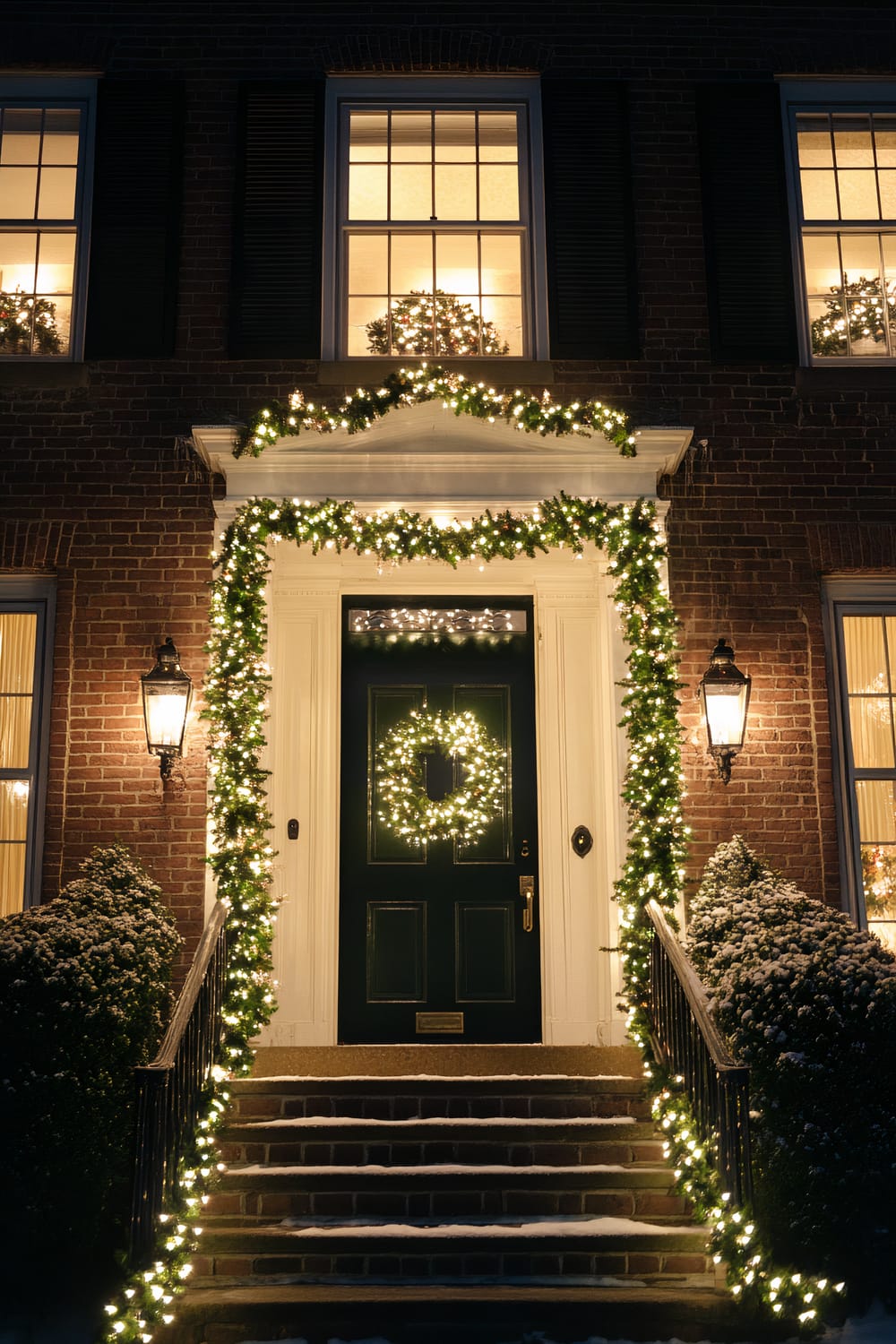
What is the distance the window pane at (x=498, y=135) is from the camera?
7961 millimetres

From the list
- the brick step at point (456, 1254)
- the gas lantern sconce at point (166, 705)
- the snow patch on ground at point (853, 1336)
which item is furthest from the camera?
the gas lantern sconce at point (166, 705)

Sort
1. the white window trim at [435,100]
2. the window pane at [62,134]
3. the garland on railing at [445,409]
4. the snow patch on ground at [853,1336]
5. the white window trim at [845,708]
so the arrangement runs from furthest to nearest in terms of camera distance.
Answer: the window pane at [62,134] < the white window trim at [435,100] < the white window trim at [845,708] < the garland on railing at [445,409] < the snow patch on ground at [853,1336]

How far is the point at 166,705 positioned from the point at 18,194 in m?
3.50

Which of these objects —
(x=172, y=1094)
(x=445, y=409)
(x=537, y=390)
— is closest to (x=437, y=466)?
(x=445, y=409)

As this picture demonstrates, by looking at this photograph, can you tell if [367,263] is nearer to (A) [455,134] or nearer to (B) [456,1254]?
(A) [455,134]

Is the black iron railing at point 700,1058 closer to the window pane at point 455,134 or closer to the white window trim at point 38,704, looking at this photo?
the white window trim at point 38,704

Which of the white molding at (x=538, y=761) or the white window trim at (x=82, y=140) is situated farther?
the white window trim at (x=82, y=140)

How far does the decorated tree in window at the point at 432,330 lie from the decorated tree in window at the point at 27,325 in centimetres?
191

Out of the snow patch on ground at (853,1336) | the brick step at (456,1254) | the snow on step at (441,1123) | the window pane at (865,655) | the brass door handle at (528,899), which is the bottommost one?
the snow patch on ground at (853,1336)

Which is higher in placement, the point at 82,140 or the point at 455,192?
the point at 82,140

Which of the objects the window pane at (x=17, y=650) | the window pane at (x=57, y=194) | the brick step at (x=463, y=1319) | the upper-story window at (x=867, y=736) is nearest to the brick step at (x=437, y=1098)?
the brick step at (x=463, y=1319)

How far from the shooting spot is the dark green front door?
734cm

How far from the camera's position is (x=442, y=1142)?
5.71 meters

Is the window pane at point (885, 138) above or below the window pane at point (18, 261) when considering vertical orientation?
above
